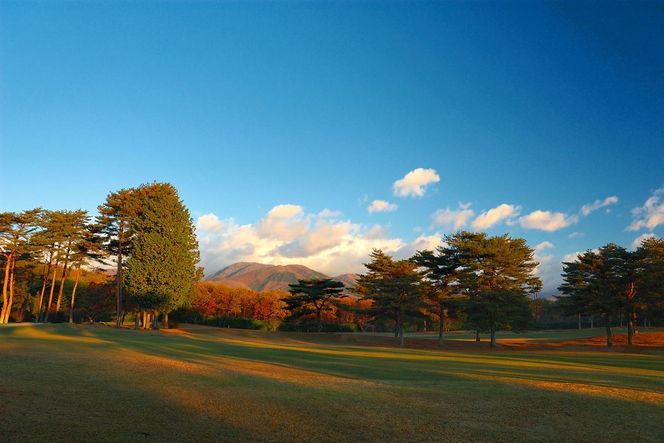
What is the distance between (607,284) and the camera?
164 feet

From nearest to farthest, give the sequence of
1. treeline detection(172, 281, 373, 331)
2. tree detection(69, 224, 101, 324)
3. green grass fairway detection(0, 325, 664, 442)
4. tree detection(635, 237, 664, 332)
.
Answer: green grass fairway detection(0, 325, 664, 442)
tree detection(635, 237, 664, 332)
tree detection(69, 224, 101, 324)
treeline detection(172, 281, 373, 331)

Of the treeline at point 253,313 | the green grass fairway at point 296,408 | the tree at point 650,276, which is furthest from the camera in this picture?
the treeline at point 253,313

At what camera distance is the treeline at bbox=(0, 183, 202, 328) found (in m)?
47.2

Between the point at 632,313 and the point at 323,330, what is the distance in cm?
3947

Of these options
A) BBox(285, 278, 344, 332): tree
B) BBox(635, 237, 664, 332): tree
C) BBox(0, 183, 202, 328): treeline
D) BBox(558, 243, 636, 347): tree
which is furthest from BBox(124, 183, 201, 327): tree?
BBox(635, 237, 664, 332): tree

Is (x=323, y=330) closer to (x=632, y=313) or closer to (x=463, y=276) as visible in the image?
(x=463, y=276)

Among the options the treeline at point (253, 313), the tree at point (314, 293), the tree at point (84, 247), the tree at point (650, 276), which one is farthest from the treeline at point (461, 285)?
the tree at point (84, 247)

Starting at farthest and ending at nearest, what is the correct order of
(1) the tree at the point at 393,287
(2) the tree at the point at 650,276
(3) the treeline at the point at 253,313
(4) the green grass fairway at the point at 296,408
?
(3) the treeline at the point at 253,313 < (1) the tree at the point at 393,287 < (2) the tree at the point at 650,276 < (4) the green grass fairway at the point at 296,408

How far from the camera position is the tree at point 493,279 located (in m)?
47.3

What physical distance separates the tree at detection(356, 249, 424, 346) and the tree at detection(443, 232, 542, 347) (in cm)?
488

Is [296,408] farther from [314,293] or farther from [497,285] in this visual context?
[314,293]

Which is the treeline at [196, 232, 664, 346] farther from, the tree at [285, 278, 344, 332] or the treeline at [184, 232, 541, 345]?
the tree at [285, 278, 344, 332]

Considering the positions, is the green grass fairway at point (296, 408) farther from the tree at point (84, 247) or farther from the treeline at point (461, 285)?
the tree at point (84, 247)

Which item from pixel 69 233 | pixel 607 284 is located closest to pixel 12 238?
pixel 69 233
